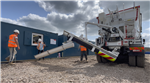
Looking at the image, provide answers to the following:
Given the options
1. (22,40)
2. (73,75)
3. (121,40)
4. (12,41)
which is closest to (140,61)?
(121,40)

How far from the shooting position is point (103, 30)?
6.43 m

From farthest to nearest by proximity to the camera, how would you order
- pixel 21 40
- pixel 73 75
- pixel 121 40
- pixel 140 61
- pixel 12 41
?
pixel 21 40 → pixel 121 40 → pixel 12 41 → pixel 140 61 → pixel 73 75

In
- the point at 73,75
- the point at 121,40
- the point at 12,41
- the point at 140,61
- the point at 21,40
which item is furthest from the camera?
the point at 21,40

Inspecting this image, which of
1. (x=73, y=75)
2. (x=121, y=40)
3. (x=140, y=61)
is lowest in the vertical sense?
(x=73, y=75)

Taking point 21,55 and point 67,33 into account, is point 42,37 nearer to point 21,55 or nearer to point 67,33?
point 21,55

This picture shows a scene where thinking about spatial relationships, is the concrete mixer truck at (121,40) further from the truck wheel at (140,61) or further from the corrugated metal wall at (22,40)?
the corrugated metal wall at (22,40)

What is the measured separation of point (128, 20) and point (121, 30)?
26.9 inches

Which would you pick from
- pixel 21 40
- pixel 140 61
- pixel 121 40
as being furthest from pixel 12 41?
pixel 140 61

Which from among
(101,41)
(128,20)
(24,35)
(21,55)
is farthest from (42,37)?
(128,20)

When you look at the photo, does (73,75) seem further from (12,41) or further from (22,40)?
(22,40)

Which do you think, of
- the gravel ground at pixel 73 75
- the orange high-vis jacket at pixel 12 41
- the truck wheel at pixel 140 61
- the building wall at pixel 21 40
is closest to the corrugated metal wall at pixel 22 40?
the building wall at pixel 21 40

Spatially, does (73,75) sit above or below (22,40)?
below

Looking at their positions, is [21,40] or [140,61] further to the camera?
[21,40]

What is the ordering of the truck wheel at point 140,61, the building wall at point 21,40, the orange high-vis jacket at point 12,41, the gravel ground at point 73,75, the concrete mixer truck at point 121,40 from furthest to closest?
1. the building wall at point 21,40
2. the orange high-vis jacket at point 12,41
3. the concrete mixer truck at point 121,40
4. the truck wheel at point 140,61
5. the gravel ground at point 73,75
